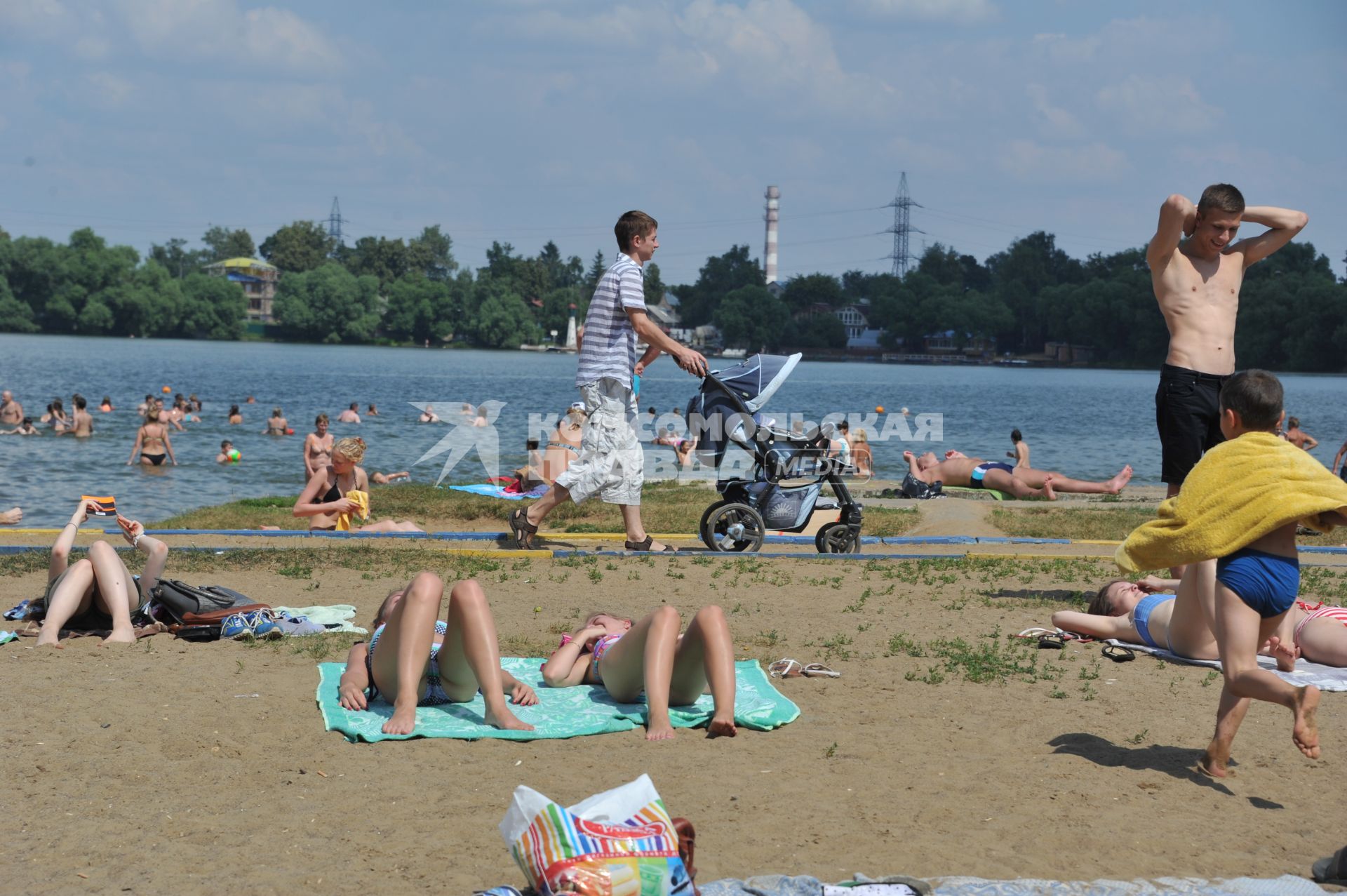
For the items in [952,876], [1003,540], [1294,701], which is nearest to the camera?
[952,876]

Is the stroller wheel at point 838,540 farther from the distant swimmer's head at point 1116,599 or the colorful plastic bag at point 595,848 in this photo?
the colorful plastic bag at point 595,848

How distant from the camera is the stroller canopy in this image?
9.10m

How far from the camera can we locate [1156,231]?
7.01m

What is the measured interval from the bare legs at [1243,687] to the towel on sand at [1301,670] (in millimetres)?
1063

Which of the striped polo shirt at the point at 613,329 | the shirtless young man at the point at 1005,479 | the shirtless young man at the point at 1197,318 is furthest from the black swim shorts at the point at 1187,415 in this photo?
the shirtless young man at the point at 1005,479

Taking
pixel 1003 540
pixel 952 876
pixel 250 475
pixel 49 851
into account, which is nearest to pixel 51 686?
pixel 49 851

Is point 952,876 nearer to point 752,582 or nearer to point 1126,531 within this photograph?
point 752,582

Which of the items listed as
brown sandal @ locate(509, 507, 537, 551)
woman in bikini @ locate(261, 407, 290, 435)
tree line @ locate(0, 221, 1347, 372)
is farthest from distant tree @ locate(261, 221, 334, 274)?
brown sandal @ locate(509, 507, 537, 551)

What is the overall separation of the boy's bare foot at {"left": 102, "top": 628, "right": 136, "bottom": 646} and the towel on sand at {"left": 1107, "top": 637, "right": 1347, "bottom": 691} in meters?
4.99

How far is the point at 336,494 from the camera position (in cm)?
1090

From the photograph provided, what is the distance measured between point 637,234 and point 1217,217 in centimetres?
363

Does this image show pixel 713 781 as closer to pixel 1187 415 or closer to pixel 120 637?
pixel 120 637

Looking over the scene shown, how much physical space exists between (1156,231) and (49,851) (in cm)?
602

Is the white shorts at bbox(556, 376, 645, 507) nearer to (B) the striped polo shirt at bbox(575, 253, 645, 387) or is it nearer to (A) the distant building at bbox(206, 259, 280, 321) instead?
(B) the striped polo shirt at bbox(575, 253, 645, 387)
